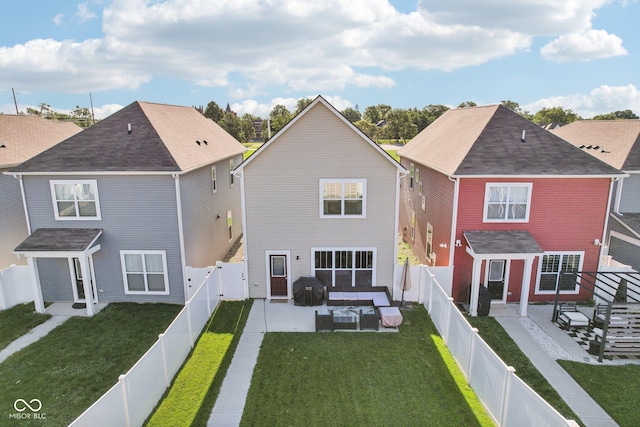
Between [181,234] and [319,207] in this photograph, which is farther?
[319,207]

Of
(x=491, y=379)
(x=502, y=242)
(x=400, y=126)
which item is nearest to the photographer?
(x=491, y=379)

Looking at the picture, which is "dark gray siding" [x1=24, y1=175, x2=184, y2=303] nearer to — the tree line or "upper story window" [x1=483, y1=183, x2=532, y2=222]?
"upper story window" [x1=483, y1=183, x2=532, y2=222]

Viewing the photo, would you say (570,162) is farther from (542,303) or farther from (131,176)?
(131,176)

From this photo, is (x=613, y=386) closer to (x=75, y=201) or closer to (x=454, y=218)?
(x=454, y=218)

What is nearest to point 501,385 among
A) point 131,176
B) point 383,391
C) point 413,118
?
point 383,391

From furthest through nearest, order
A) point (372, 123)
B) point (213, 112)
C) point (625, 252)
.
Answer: point (372, 123), point (213, 112), point (625, 252)

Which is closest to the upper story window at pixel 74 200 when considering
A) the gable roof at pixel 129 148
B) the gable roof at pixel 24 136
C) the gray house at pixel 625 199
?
the gable roof at pixel 129 148

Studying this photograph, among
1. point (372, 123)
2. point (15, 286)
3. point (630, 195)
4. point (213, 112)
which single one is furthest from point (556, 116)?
point (15, 286)
